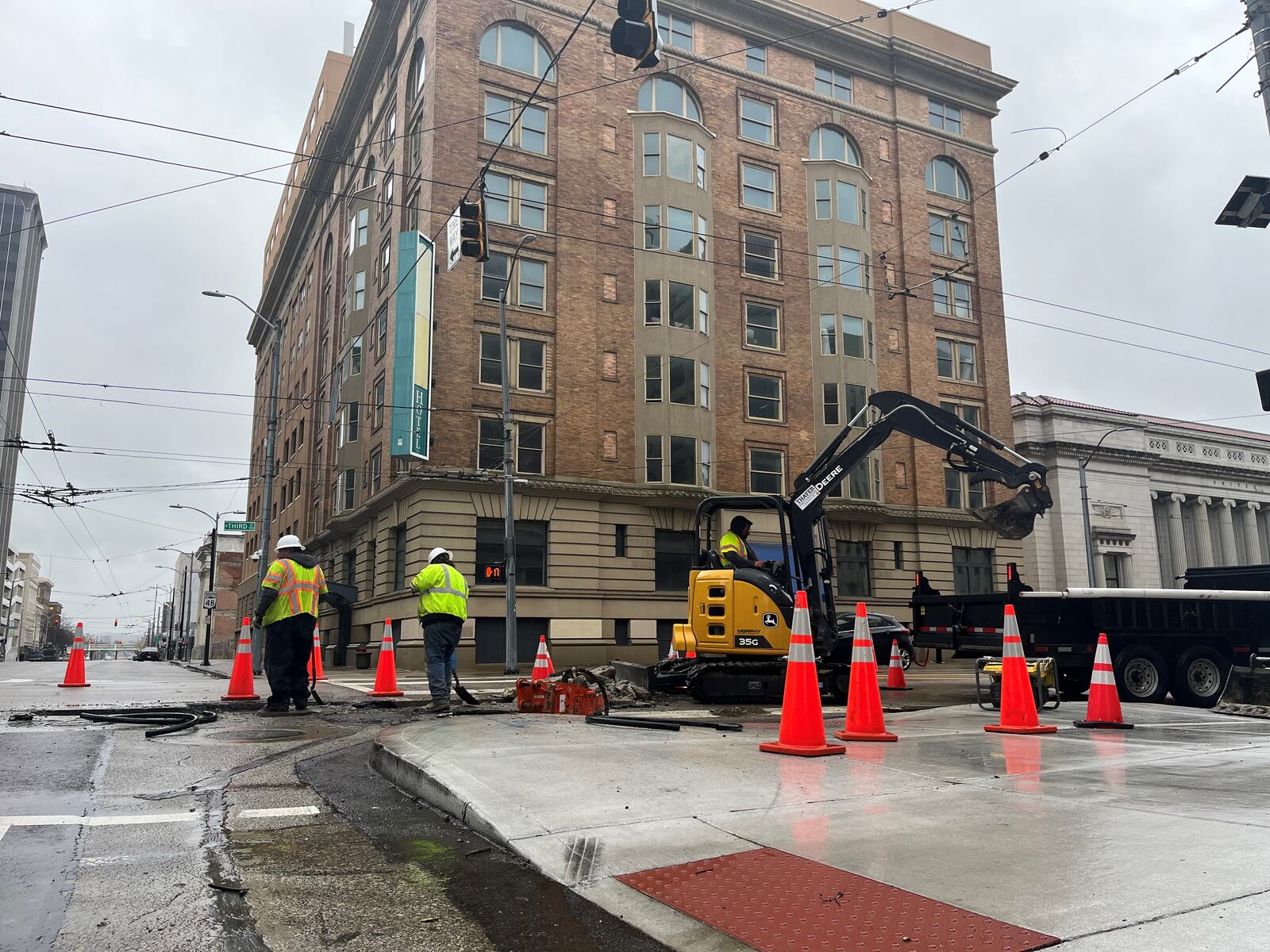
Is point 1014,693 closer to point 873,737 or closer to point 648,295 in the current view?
point 873,737

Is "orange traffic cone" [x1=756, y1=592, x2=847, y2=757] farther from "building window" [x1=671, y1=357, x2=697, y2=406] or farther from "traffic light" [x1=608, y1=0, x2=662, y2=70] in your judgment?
"building window" [x1=671, y1=357, x2=697, y2=406]

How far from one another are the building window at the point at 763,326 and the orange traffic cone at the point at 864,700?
30125 mm

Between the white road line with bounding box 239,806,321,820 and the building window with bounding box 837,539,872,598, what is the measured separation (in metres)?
34.1

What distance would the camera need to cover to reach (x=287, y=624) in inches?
418

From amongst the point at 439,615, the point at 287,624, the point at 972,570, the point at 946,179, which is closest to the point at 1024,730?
the point at 439,615

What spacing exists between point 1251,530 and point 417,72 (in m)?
58.0

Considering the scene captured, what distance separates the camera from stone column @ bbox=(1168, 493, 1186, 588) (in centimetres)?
5650

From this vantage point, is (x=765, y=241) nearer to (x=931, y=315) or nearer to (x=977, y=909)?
(x=931, y=315)

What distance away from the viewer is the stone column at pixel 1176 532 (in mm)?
56500

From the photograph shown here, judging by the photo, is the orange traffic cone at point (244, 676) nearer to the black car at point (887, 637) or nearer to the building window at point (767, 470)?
the black car at point (887, 637)

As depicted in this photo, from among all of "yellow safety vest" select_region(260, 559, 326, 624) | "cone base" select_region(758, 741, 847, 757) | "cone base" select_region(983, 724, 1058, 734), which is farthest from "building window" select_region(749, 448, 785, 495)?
"cone base" select_region(758, 741, 847, 757)

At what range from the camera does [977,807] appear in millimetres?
4934

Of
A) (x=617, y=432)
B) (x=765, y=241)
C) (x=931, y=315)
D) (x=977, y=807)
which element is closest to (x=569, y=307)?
(x=617, y=432)

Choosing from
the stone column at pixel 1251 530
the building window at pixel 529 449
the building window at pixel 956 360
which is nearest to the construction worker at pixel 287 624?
the building window at pixel 529 449
